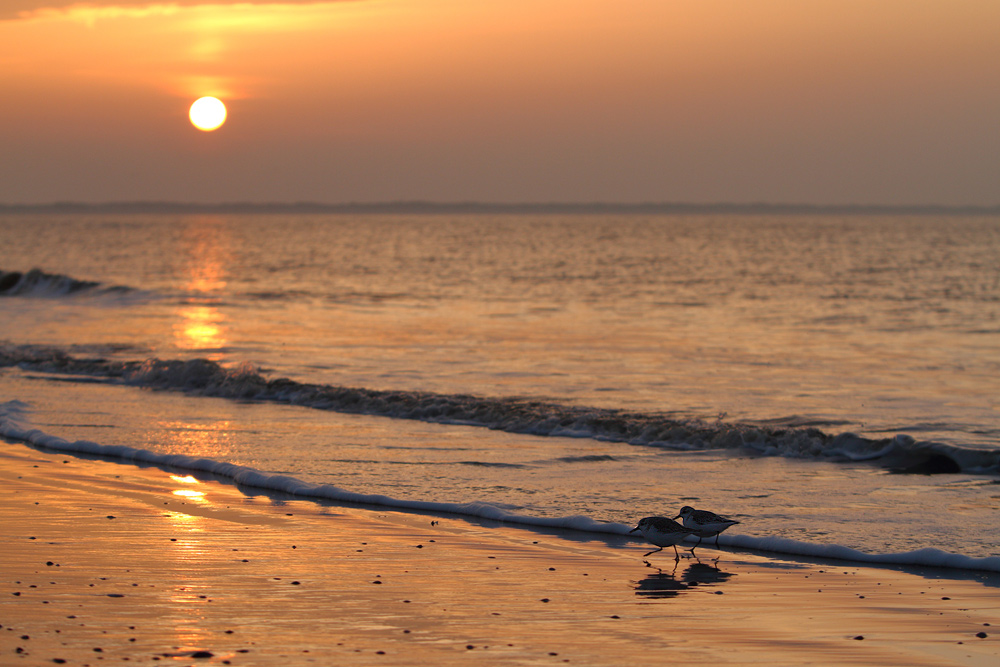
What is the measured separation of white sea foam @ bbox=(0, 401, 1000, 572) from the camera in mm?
7832

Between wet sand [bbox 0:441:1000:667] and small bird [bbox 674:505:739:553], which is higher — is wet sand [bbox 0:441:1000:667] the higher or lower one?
the lower one

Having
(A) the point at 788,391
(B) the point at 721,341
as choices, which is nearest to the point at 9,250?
(B) the point at 721,341

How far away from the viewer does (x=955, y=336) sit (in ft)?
82.0

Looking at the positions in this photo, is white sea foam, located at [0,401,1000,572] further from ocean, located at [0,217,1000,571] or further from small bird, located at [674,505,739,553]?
small bird, located at [674,505,739,553]

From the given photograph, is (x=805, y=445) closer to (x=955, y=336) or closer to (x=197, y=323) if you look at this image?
(x=955, y=336)

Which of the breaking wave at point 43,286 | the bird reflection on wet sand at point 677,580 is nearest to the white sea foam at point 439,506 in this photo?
the bird reflection on wet sand at point 677,580

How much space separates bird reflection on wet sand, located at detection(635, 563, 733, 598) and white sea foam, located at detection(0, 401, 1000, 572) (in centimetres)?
92

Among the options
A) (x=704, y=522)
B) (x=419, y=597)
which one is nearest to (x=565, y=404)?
(x=704, y=522)

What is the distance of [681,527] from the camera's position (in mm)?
7539

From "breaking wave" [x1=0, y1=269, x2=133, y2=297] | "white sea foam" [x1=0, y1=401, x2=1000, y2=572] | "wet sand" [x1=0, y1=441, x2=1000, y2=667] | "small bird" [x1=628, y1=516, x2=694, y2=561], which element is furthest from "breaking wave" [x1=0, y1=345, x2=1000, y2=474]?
"breaking wave" [x1=0, y1=269, x2=133, y2=297]

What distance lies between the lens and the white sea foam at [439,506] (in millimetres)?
7832

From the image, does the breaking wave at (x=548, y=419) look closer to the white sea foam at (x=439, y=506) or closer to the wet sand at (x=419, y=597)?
the white sea foam at (x=439, y=506)

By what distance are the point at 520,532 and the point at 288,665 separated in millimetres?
3693

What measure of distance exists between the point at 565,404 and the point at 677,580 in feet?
27.4
